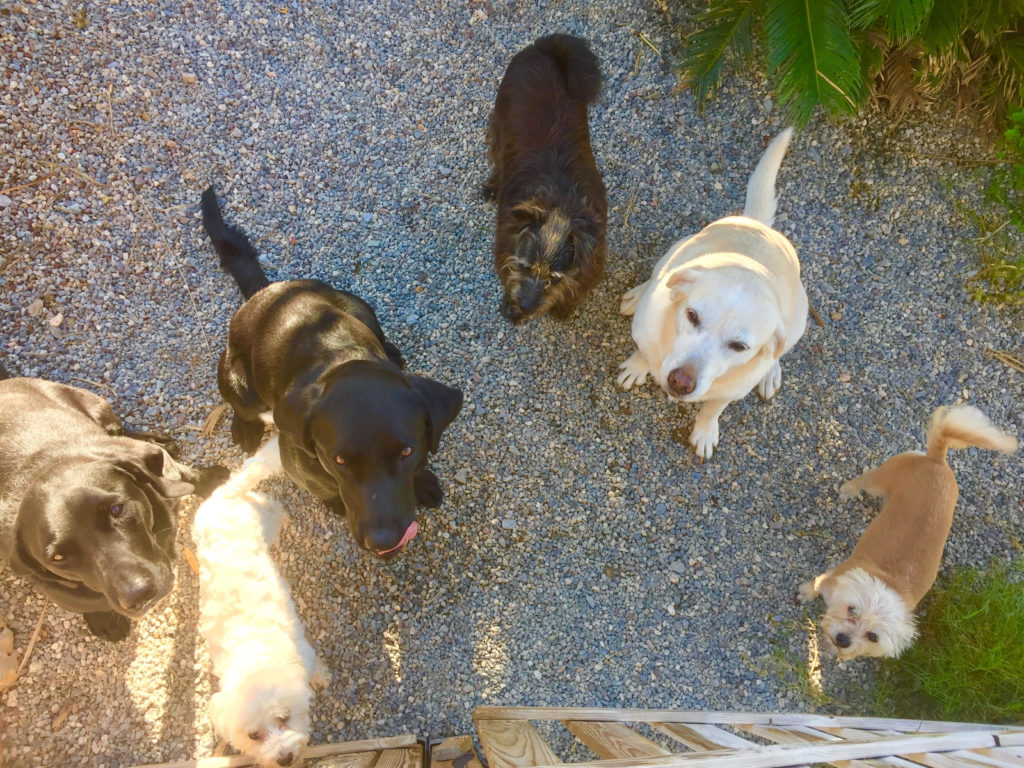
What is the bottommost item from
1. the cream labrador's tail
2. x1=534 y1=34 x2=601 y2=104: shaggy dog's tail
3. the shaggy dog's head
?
the shaggy dog's head

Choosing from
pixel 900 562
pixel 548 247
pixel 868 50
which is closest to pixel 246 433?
pixel 548 247

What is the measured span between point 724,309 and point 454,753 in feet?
7.79

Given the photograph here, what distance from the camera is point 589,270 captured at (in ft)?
10.0

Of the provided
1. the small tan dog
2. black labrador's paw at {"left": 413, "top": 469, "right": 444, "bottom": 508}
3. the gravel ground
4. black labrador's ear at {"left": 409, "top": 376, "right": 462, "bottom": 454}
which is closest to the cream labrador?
the gravel ground

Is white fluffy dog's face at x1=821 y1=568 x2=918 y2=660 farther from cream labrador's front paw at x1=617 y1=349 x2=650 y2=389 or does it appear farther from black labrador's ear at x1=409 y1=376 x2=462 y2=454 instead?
black labrador's ear at x1=409 y1=376 x2=462 y2=454

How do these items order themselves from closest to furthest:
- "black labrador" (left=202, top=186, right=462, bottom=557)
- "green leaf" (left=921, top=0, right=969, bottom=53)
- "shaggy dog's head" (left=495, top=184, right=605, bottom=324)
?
1. "black labrador" (left=202, top=186, right=462, bottom=557)
2. "shaggy dog's head" (left=495, top=184, right=605, bottom=324)
3. "green leaf" (left=921, top=0, right=969, bottom=53)

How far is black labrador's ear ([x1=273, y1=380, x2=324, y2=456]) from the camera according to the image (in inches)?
87.3

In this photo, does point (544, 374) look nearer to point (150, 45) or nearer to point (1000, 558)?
point (1000, 558)

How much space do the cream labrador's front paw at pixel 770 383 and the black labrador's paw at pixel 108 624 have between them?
145 inches

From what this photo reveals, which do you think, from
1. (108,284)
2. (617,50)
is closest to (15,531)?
(108,284)

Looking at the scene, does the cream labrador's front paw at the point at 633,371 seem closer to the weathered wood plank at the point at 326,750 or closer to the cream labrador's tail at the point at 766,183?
the cream labrador's tail at the point at 766,183

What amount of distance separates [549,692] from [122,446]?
2.42 metres

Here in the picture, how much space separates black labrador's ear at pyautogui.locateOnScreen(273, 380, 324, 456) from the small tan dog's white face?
2618 mm

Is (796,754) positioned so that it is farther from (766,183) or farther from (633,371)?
(766,183)
